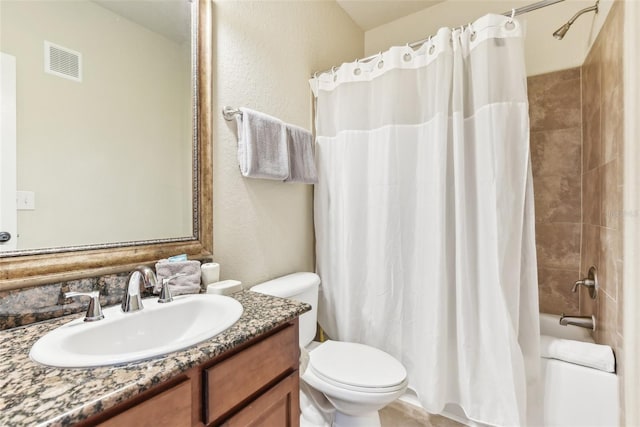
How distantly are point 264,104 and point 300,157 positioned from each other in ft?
1.08

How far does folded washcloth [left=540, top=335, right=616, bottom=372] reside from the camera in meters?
1.23

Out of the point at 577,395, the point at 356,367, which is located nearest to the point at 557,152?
the point at 577,395

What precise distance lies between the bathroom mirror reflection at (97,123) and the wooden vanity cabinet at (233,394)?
1.90ft

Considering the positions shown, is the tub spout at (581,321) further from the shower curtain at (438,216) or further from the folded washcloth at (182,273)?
the folded washcloth at (182,273)

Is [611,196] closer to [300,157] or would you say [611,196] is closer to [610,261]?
[610,261]

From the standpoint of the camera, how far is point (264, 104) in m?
1.52

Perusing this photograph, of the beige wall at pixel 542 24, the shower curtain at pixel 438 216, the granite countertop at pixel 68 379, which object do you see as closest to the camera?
the granite countertop at pixel 68 379

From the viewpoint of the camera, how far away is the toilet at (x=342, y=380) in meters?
1.18

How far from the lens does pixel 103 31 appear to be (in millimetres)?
977

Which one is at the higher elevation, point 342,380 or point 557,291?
point 557,291

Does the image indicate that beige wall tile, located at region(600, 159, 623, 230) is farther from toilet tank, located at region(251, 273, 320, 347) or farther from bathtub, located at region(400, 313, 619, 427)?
toilet tank, located at region(251, 273, 320, 347)

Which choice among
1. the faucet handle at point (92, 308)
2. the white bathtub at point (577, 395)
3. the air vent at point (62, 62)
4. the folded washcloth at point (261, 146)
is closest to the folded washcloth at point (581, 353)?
the white bathtub at point (577, 395)

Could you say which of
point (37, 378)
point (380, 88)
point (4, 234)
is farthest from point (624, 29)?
point (4, 234)

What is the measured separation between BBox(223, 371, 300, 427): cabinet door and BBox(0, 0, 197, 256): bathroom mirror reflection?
67 centimetres
